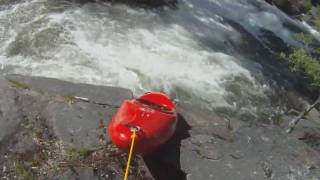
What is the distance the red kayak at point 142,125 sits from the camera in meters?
5.18

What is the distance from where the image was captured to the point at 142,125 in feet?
17.7

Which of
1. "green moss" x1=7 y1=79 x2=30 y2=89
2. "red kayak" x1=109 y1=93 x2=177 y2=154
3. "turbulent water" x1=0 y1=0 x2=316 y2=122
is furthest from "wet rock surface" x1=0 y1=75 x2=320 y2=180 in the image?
"turbulent water" x1=0 y1=0 x2=316 y2=122

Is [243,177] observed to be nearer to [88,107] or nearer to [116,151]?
[116,151]

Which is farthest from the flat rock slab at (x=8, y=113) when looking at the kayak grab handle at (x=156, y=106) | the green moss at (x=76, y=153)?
the kayak grab handle at (x=156, y=106)

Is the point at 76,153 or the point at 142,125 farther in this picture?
the point at 142,125

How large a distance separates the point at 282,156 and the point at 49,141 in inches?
107

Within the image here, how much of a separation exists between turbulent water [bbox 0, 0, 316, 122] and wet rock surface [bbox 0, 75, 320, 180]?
145cm

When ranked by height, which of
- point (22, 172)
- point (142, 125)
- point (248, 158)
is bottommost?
point (22, 172)

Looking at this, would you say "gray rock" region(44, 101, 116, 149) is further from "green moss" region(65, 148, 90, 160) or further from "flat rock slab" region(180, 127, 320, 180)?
"flat rock slab" region(180, 127, 320, 180)

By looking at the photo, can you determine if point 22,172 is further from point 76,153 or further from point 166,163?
point 166,163

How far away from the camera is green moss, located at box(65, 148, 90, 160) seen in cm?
512

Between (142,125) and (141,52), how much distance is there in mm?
3584

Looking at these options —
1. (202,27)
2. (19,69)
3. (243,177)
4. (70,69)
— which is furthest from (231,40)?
(243,177)

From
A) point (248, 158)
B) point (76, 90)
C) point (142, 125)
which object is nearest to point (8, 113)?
point (76, 90)
